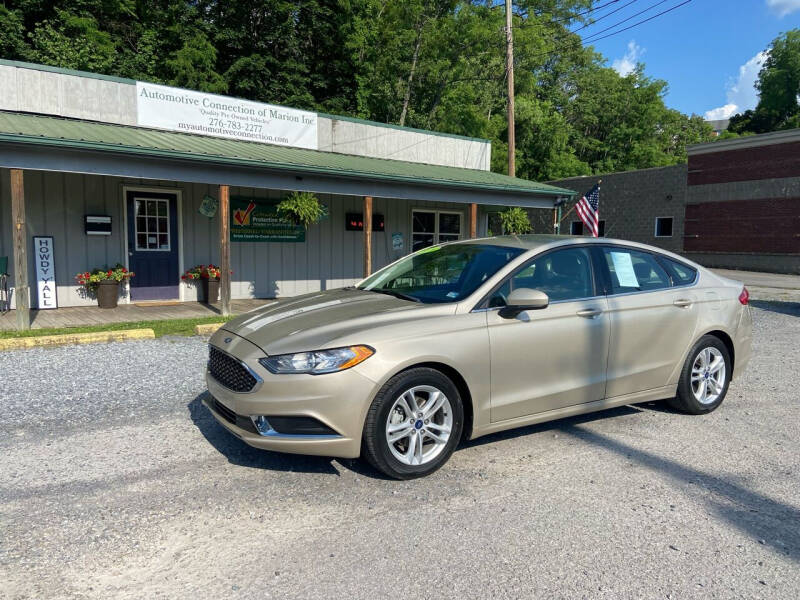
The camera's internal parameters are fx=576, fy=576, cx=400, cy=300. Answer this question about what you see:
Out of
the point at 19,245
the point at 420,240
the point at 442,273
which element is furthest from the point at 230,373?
the point at 420,240

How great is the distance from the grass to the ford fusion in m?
4.77

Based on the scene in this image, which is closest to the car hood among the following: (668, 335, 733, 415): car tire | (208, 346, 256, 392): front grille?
(208, 346, 256, 392): front grille

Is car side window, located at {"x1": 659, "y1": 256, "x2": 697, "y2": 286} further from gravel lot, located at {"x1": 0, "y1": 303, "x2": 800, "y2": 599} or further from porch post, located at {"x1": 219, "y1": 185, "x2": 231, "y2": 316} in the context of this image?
porch post, located at {"x1": 219, "y1": 185, "x2": 231, "y2": 316}

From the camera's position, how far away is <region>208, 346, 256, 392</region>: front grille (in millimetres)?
3570

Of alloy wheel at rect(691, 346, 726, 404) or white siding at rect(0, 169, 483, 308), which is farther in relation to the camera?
white siding at rect(0, 169, 483, 308)

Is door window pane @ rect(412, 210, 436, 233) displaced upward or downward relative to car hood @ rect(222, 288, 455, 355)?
upward

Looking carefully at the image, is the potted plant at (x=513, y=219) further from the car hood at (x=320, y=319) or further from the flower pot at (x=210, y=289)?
the car hood at (x=320, y=319)

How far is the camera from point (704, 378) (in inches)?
201

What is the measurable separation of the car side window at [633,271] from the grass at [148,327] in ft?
20.5

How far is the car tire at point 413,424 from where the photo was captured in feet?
11.5

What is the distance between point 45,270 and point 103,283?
101 centimetres

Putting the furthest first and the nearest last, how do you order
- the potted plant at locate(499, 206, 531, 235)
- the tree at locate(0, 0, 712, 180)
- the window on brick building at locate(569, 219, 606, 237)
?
the window on brick building at locate(569, 219, 606, 237)
the tree at locate(0, 0, 712, 180)
the potted plant at locate(499, 206, 531, 235)

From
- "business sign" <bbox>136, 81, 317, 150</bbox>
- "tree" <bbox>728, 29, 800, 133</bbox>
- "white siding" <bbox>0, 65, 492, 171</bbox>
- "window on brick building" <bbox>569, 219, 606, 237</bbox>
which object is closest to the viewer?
"white siding" <bbox>0, 65, 492, 171</bbox>

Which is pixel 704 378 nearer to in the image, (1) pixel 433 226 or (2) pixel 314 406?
(2) pixel 314 406
